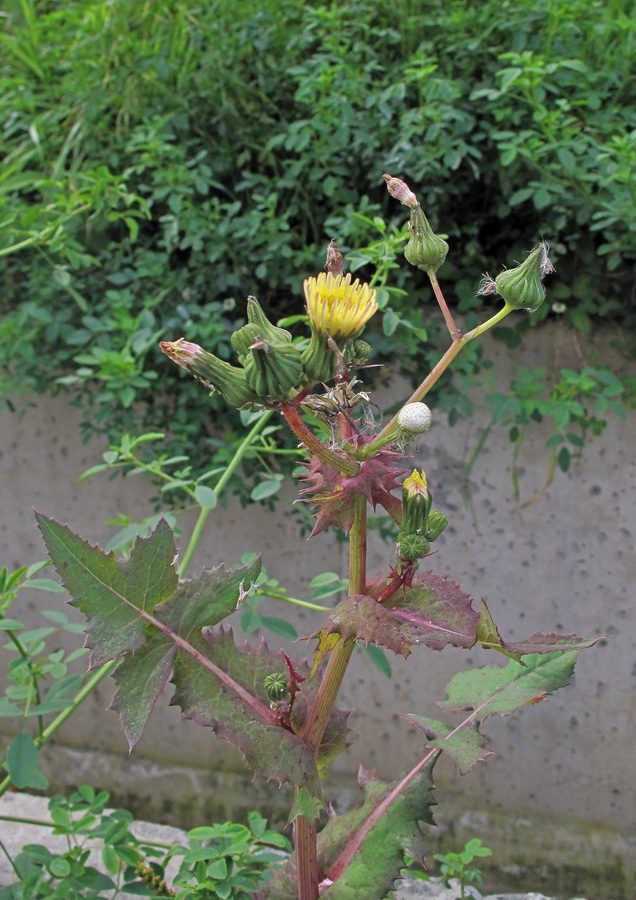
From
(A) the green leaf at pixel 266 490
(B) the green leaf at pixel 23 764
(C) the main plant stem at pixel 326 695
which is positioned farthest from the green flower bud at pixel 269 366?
(B) the green leaf at pixel 23 764

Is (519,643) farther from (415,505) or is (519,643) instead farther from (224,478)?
(224,478)

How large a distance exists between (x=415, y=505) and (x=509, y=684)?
322 mm

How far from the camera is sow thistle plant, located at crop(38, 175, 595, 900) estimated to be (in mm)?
568

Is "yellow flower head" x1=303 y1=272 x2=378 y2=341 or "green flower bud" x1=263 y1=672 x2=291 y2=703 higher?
"yellow flower head" x1=303 y1=272 x2=378 y2=341

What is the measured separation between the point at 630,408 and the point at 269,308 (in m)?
0.80

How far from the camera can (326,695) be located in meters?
0.68

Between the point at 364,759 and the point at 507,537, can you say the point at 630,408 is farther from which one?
the point at 364,759

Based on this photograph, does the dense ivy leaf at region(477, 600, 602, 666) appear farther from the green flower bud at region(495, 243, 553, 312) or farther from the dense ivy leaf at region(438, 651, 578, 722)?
the green flower bud at region(495, 243, 553, 312)

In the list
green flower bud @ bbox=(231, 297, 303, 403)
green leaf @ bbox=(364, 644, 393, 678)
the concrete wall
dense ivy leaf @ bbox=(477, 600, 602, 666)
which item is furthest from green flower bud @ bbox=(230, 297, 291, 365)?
the concrete wall

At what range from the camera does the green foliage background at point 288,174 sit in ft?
4.81

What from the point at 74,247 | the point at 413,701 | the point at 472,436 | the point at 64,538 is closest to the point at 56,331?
the point at 74,247

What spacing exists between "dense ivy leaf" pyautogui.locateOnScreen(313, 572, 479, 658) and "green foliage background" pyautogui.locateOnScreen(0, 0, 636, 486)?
0.85 metres

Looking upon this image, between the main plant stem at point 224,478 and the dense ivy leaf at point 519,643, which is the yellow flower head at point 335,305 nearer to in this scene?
the dense ivy leaf at point 519,643

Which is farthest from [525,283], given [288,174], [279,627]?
[288,174]
